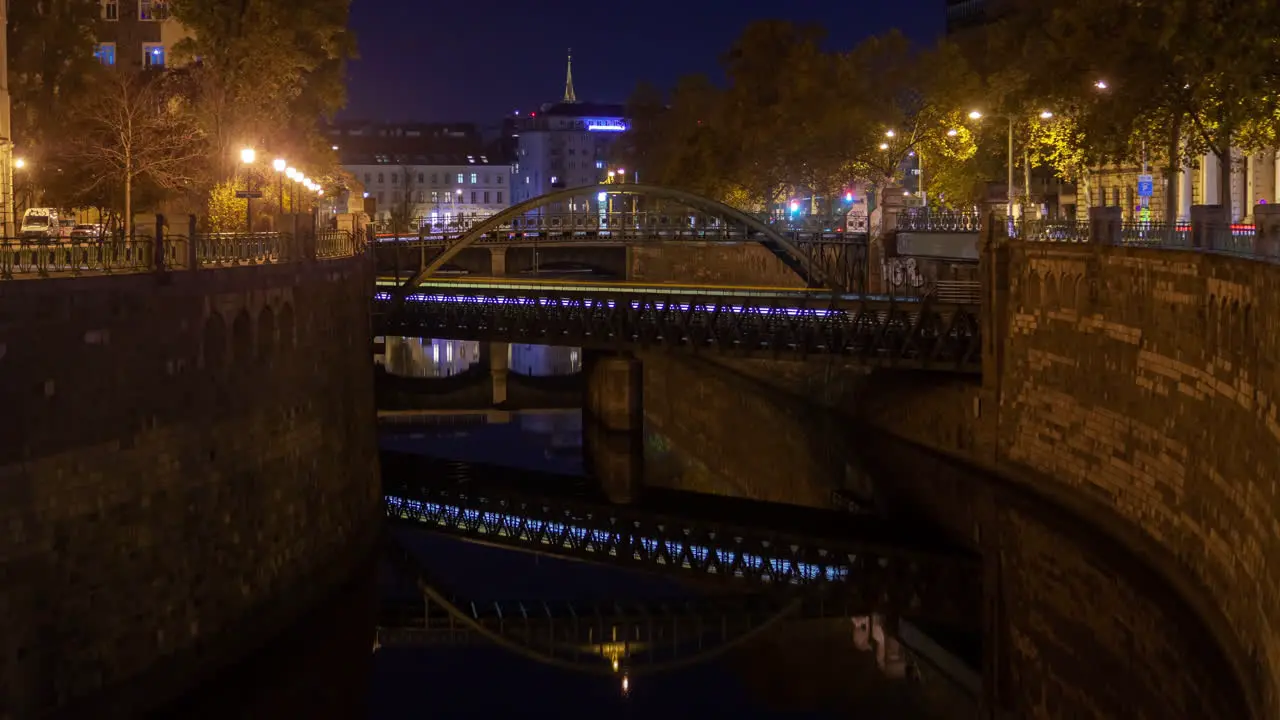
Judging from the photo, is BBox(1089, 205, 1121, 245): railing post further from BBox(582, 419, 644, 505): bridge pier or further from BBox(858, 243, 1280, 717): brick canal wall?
BBox(582, 419, 644, 505): bridge pier

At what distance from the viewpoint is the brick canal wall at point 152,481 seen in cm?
2272

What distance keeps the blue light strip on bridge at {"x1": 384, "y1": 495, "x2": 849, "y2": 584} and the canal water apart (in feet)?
0.80

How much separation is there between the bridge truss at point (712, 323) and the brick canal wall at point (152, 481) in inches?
776

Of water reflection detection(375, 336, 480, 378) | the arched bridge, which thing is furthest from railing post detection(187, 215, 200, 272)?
water reflection detection(375, 336, 480, 378)

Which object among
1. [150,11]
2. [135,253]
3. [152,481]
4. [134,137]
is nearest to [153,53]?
[150,11]

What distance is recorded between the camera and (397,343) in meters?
105

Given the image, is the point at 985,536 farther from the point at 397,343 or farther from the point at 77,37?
the point at 397,343

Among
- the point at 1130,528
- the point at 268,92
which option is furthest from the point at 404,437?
the point at 1130,528

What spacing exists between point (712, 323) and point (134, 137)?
76.9 ft

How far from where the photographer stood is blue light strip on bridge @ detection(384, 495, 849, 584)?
37.8 metres

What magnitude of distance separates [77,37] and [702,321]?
29801mm

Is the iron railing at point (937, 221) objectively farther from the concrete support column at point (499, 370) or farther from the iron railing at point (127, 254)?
the iron railing at point (127, 254)

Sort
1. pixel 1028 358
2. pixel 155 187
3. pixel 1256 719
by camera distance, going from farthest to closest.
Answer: pixel 155 187, pixel 1028 358, pixel 1256 719

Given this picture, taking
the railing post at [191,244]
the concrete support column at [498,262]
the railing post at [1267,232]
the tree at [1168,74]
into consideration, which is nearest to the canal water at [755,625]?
the railing post at [191,244]
